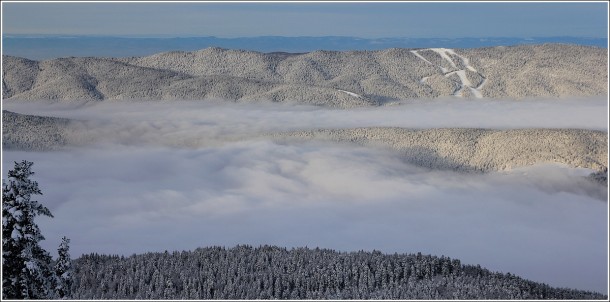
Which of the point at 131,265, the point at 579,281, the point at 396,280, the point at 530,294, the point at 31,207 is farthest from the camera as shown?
the point at 579,281

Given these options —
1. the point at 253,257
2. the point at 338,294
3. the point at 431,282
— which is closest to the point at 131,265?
the point at 253,257

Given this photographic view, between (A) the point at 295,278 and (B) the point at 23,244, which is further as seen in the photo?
(A) the point at 295,278

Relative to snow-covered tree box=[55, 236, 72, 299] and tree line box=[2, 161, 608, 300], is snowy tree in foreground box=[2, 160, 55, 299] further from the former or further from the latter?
tree line box=[2, 161, 608, 300]

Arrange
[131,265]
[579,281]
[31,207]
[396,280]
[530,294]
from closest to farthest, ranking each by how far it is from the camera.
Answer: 1. [31,207]
2. [530,294]
3. [396,280]
4. [131,265]
5. [579,281]

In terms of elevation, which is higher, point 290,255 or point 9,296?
point 290,255

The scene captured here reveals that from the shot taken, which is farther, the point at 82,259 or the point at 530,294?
the point at 82,259

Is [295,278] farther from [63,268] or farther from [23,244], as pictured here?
[23,244]

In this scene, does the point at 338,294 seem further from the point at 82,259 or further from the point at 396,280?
the point at 82,259

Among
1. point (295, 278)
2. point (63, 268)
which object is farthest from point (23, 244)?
point (295, 278)

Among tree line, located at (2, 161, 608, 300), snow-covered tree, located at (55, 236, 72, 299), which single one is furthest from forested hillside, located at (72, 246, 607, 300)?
snow-covered tree, located at (55, 236, 72, 299)
